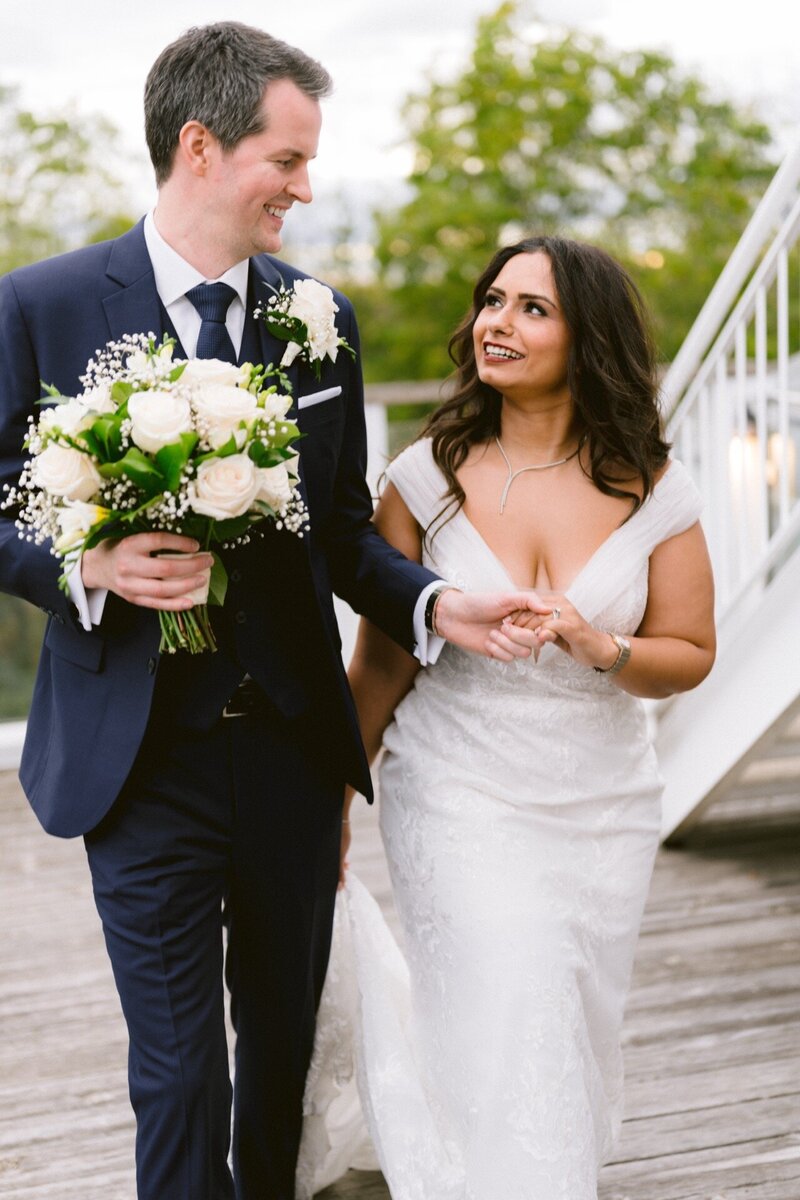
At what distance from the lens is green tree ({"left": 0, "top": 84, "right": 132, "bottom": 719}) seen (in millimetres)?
17656

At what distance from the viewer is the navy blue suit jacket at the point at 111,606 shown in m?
2.04

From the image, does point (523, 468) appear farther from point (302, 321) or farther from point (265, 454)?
point (265, 454)

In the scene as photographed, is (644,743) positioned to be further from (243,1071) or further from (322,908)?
(243,1071)

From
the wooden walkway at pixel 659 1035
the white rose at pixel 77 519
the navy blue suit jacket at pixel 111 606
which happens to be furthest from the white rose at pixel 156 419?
the wooden walkway at pixel 659 1035

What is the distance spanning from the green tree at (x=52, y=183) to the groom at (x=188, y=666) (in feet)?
51.9

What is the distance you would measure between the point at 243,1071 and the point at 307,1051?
14 centimetres

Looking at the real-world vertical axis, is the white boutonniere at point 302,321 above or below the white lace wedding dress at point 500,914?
above

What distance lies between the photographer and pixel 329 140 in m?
19.7

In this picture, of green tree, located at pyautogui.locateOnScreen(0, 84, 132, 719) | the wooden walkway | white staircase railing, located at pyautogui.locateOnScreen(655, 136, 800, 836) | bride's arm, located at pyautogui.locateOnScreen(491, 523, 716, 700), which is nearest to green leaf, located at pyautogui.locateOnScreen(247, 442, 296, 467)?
bride's arm, located at pyautogui.locateOnScreen(491, 523, 716, 700)

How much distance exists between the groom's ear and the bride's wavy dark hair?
638mm

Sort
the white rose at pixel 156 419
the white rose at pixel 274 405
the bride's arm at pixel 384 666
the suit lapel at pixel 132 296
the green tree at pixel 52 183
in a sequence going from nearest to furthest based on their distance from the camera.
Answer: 1. the white rose at pixel 156 419
2. the white rose at pixel 274 405
3. the suit lapel at pixel 132 296
4. the bride's arm at pixel 384 666
5. the green tree at pixel 52 183

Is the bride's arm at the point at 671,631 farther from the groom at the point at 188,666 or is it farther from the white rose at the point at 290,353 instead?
the white rose at the point at 290,353

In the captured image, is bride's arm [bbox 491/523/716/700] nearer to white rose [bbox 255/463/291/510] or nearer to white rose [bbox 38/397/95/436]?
white rose [bbox 255/463/291/510]

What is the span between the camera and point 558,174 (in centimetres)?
2136
